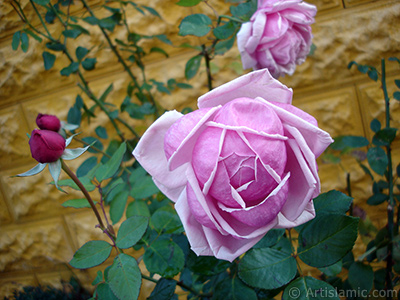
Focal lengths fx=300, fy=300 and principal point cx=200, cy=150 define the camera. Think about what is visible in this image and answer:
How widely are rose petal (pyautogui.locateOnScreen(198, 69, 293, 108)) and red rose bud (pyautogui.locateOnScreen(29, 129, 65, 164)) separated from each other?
18cm

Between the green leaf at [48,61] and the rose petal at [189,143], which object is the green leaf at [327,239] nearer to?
the rose petal at [189,143]

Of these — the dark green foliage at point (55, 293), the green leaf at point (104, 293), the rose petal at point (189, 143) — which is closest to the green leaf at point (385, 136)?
the rose petal at point (189, 143)

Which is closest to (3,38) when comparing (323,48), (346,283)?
(323,48)

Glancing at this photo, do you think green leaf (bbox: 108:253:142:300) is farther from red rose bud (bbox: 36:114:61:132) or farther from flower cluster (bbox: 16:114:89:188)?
red rose bud (bbox: 36:114:61:132)

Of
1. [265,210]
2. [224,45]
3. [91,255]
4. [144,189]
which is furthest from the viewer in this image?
[224,45]

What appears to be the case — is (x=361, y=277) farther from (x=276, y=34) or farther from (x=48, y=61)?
(x=48, y=61)

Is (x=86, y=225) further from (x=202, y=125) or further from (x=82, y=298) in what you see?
(x=202, y=125)

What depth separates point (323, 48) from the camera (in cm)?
96

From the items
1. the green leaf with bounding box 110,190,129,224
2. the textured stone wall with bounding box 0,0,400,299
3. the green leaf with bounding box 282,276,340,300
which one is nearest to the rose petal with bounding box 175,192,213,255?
the green leaf with bounding box 282,276,340,300

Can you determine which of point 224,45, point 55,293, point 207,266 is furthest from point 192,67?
point 55,293

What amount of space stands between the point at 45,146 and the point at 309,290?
328 millimetres

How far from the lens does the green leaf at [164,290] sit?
40cm

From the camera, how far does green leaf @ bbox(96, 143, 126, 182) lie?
0.40 metres

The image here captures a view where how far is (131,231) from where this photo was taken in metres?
0.36
